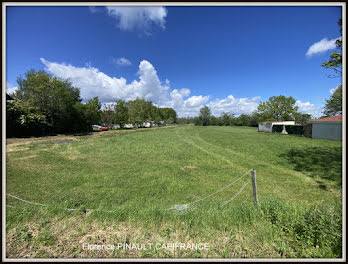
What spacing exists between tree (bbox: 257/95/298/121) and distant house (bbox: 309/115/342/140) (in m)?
29.3

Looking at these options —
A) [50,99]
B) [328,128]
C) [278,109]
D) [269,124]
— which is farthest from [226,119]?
[50,99]

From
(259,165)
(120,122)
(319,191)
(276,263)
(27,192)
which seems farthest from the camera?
(120,122)

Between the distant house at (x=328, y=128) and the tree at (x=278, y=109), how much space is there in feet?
96.0

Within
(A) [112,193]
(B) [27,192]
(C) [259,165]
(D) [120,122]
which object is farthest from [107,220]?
(D) [120,122]

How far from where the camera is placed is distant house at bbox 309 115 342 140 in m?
18.1

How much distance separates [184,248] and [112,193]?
3.53m

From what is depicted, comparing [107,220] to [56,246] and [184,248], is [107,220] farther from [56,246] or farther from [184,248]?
[184,248]

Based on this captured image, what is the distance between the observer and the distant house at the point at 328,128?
18141 mm

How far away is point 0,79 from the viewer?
5.86ft

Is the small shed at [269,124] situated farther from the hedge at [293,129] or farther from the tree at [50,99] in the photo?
the tree at [50,99]

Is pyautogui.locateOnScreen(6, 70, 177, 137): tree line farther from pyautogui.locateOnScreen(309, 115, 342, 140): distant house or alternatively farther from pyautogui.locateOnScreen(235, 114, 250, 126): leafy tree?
pyautogui.locateOnScreen(235, 114, 250, 126): leafy tree

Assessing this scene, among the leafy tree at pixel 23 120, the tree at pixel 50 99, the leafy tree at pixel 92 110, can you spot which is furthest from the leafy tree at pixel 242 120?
the leafy tree at pixel 23 120

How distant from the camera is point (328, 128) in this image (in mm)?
19109

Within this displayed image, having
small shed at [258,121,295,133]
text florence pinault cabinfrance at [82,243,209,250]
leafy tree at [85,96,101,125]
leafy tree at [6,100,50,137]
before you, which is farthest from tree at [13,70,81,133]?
small shed at [258,121,295,133]
